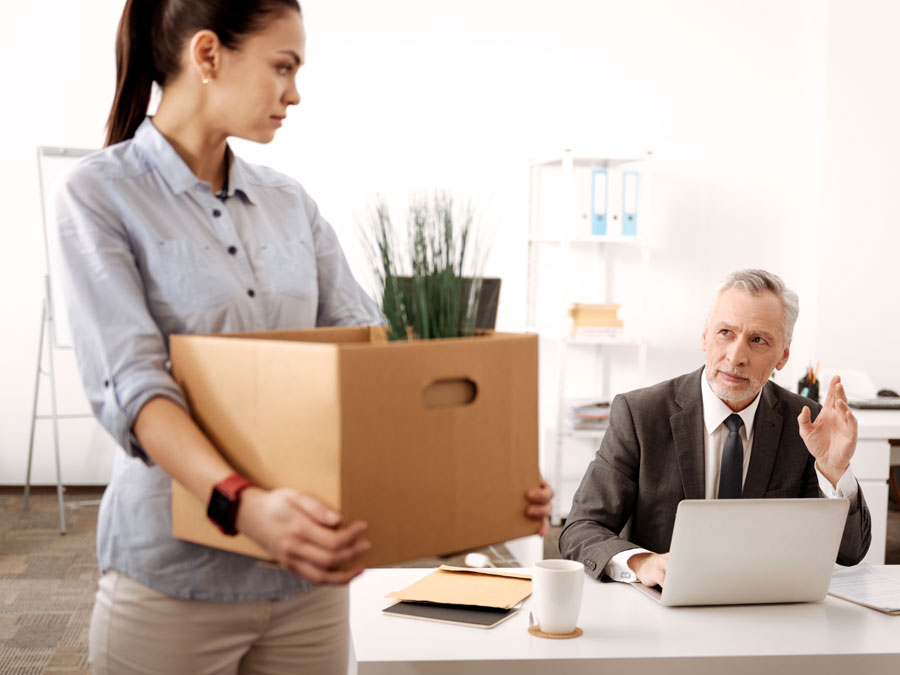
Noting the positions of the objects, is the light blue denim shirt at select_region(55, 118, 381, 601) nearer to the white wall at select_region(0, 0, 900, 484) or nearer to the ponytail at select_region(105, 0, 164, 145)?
the ponytail at select_region(105, 0, 164, 145)

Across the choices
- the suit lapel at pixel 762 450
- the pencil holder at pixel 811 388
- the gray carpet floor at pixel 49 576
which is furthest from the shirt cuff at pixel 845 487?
the gray carpet floor at pixel 49 576

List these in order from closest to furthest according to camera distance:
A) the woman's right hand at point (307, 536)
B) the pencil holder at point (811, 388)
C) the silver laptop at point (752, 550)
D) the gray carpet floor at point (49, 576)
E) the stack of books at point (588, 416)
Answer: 1. the woman's right hand at point (307, 536)
2. the silver laptop at point (752, 550)
3. the gray carpet floor at point (49, 576)
4. the pencil holder at point (811, 388)
5. the stack of books at point (588, 416)

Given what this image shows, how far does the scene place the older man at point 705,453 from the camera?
2.12m

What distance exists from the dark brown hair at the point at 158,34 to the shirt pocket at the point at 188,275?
8.5 inches

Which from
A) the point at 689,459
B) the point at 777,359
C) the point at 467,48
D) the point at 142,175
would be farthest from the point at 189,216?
the point at 467,48

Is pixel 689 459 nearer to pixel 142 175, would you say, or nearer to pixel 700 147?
pixel 142 175

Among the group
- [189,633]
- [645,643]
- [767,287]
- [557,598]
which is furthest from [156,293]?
[767,287]

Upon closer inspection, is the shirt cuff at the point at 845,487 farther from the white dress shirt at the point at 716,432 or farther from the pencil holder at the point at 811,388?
the pencil holder at the point at 811,388

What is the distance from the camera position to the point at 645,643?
154 cm

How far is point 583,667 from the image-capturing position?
1.49 m

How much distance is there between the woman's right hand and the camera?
878 mm

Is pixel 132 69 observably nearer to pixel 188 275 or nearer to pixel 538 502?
pixel 188 275

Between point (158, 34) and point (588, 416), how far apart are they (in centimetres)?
429

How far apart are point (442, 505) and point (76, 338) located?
0.44 meters
